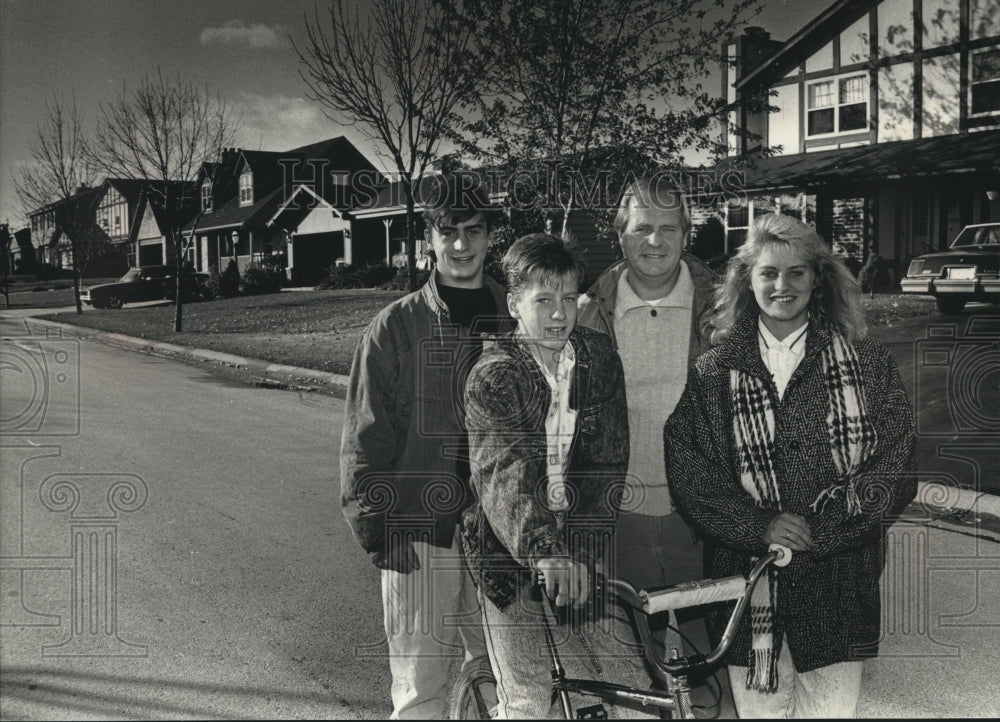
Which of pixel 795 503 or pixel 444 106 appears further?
pixel 444 106

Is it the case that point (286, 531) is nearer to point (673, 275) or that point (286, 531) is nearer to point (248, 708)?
point (248, 708)

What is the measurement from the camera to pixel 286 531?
6.20m

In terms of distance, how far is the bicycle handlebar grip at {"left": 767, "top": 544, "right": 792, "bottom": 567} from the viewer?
97.0 inches

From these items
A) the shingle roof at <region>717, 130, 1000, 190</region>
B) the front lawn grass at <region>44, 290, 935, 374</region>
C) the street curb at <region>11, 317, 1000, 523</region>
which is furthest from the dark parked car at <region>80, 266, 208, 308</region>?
the shingle roof at <region>717, 130, 1000, 190</region>

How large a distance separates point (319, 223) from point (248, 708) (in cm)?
3526

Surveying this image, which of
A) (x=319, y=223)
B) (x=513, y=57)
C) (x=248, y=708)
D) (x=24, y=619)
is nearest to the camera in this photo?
(x=248, y=708)

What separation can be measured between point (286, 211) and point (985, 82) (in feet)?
91.6

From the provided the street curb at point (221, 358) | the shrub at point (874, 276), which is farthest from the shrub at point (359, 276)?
the shrub at point (874, 276)

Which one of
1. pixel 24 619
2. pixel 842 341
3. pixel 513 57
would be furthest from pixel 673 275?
pixel 513 57

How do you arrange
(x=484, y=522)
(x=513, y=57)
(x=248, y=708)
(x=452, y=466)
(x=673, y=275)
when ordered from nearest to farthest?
(x=484, y=522) → (x=452, y=466) → (x=673, y=275) → (x=248, y=708) → (x=513, y=57)

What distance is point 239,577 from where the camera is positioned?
5.30 meters

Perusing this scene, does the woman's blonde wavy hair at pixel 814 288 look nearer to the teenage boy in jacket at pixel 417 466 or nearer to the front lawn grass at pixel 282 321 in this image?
the teenage boy in jacket at pixel 417 466

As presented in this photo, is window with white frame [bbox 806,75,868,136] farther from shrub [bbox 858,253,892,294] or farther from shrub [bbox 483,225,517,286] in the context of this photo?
shrub [bbox 483,225,517,286]

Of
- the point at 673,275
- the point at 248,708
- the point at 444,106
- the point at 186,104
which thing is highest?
the point at 186,104
